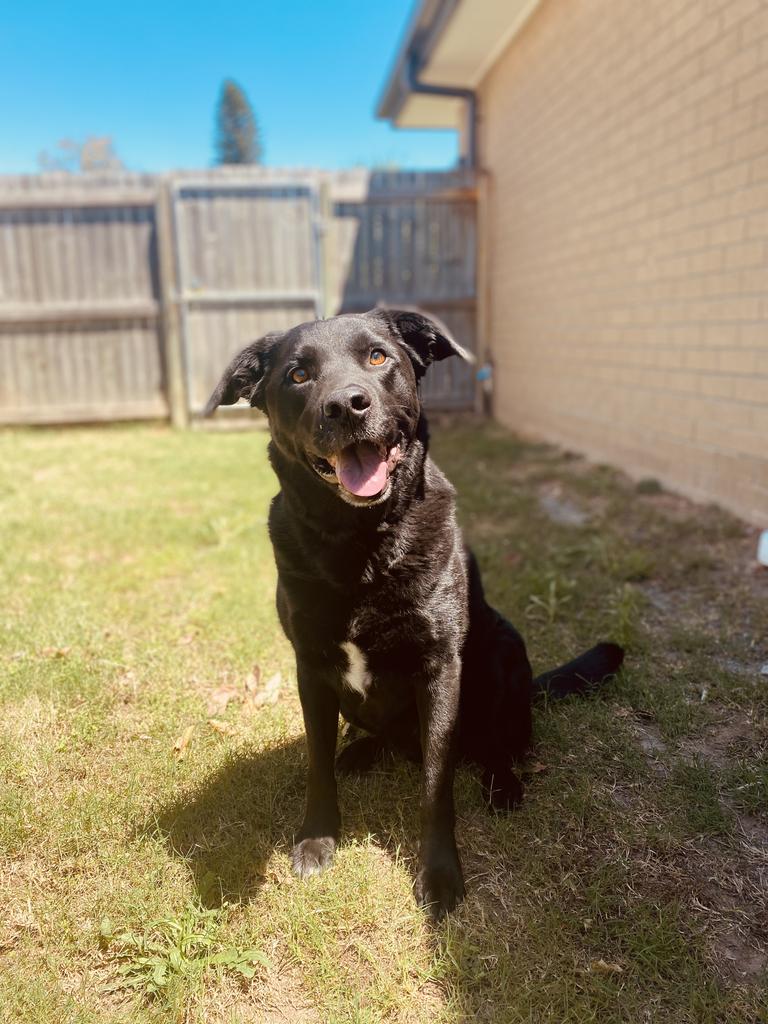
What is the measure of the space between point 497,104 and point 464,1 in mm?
1569

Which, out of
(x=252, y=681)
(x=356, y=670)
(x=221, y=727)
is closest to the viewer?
(x=356, y=670)

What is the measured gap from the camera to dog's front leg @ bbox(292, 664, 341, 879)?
6.06 ft

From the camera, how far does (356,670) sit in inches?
70.1

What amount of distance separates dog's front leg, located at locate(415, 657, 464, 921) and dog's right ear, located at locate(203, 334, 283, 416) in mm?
904

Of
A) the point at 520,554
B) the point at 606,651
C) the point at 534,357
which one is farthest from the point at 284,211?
the point at 606,651

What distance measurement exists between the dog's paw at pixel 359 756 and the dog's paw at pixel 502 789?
1.18ft

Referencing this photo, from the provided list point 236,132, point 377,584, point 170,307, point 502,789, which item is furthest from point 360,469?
point 236,132

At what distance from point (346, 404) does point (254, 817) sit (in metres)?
1.14

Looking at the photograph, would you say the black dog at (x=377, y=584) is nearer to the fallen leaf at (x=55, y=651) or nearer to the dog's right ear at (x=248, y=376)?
the dog's right ear at (x=248, y=376)

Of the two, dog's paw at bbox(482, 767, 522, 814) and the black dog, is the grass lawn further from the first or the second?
the black dog

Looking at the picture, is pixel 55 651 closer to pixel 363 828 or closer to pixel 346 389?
pixel 363 828

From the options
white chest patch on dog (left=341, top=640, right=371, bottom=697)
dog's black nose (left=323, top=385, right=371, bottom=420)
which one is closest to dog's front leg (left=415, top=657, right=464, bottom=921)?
white chest patch on dog (left=341, top=640, right=371, bottom=697)

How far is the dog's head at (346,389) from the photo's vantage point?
5.59 feet

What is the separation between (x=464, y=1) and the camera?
6.61 metres
